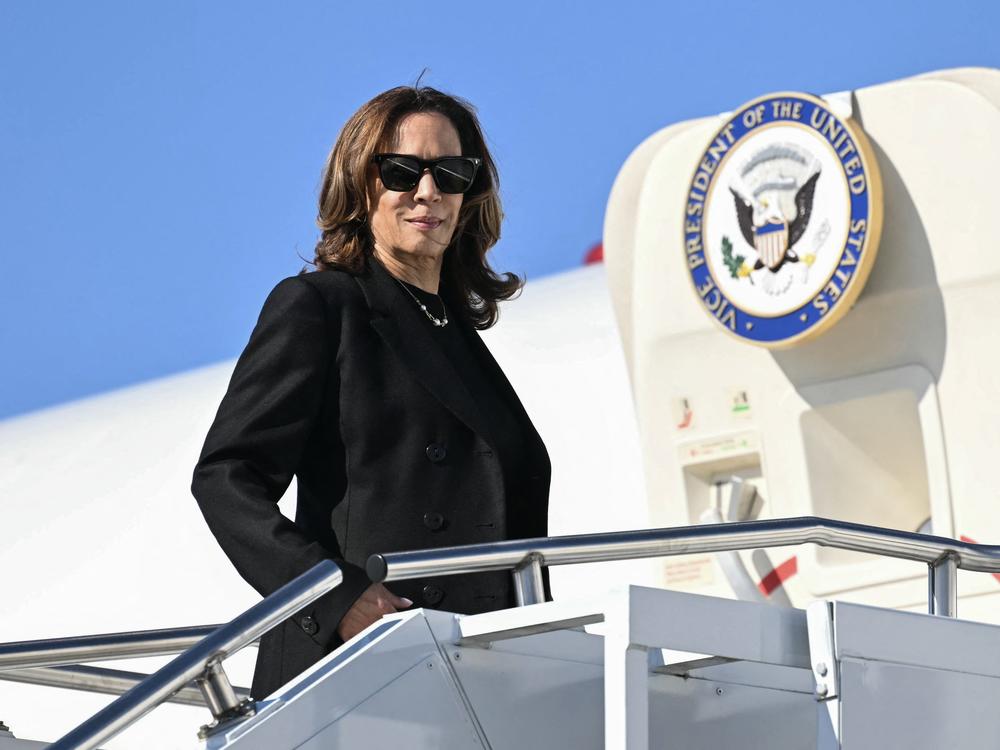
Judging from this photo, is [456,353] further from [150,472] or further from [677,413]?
[150,472]

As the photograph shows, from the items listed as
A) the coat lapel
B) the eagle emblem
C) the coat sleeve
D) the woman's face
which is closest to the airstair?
the coat sleeve

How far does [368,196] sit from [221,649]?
1.09 m

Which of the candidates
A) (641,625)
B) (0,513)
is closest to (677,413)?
(641,625)

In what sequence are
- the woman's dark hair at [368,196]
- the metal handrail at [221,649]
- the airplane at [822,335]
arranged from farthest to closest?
the airplane at [822,335], the woman's dark hair at [368,196], the metal handrail at [221,649]

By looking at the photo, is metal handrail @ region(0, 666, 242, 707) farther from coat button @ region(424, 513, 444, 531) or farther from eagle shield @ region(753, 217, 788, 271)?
eagle shield @ region(753, 217, 788, 271)

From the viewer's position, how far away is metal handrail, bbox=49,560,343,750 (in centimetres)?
333

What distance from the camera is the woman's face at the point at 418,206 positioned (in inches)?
157

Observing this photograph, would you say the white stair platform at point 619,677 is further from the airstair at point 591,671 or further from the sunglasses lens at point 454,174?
the sunglasses lens at point 454,174

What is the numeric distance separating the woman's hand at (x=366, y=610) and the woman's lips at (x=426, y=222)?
31.9 inches

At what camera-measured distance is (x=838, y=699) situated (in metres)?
3.50

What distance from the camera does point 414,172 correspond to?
397cm

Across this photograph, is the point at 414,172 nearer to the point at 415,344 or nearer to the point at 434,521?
the point at 415,344

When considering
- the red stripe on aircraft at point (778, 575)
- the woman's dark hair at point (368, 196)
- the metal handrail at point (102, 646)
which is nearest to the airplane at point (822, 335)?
the red stripe on aircraft at point (778, 575)

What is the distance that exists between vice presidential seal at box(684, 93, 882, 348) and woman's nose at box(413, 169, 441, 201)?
4.86 metres
